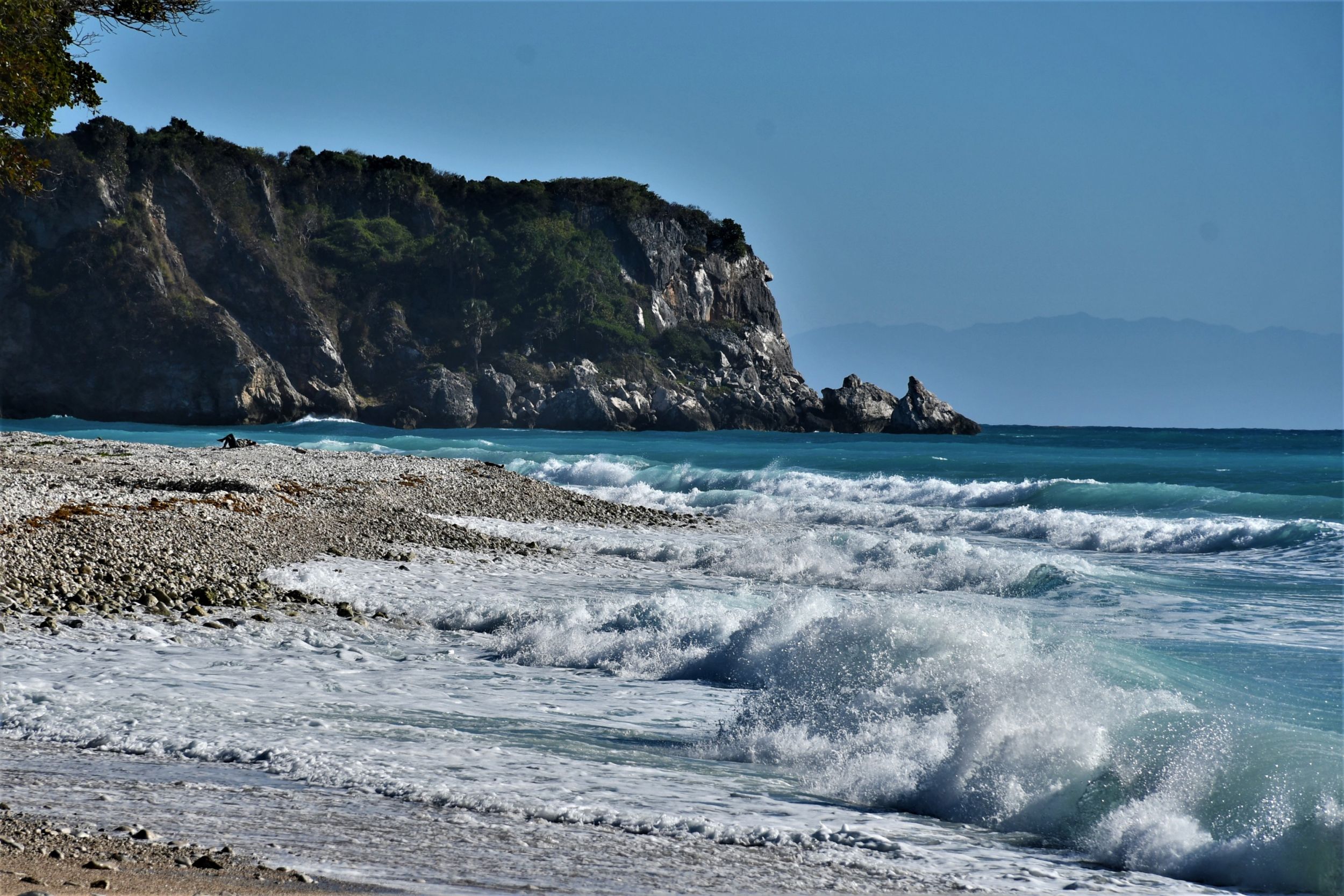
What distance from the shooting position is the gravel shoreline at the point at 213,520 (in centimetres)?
1067

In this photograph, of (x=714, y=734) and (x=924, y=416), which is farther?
(x=924, y=416)

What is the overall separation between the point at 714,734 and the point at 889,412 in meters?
90.2

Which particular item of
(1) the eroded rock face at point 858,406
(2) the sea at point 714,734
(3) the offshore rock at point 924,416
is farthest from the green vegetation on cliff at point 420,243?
(2) the sea at point 714,734

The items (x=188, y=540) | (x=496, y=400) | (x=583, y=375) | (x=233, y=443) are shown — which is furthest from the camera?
(x=583, y=375)

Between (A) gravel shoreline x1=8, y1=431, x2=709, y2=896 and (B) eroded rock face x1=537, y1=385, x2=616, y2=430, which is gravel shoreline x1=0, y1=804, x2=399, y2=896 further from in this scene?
(B) eroded rock face x1=537, y1=385, x2=616, y2=430

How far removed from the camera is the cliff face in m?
82.4

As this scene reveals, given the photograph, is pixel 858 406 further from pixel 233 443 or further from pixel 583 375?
pixel 233 443

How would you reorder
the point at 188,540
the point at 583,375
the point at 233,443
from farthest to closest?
the point at 583,375 < the point at 233,443 < the point at 188,540

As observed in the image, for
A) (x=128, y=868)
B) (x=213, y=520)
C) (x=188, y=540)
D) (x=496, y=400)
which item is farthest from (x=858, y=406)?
(x=128, y=868)

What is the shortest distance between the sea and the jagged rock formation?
7830cm

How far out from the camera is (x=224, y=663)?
341 inches

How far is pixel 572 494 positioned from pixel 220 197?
75967 millimetres

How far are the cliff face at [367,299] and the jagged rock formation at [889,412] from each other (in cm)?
182

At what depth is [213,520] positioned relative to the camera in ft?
51.1
